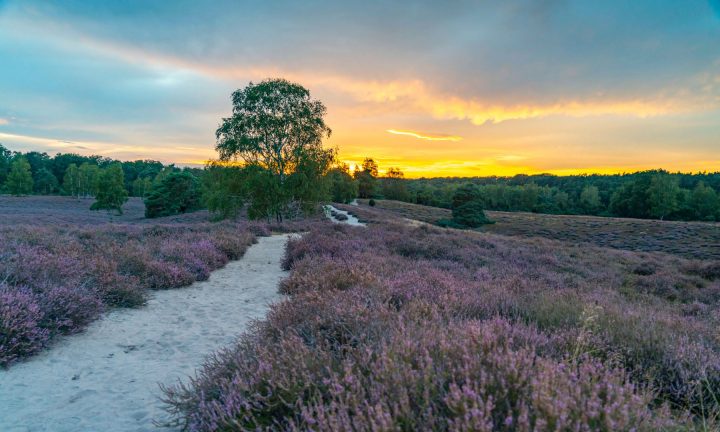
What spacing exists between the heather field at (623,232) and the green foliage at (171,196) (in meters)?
25.6

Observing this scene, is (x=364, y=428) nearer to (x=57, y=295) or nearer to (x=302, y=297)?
(x=302, y=297)

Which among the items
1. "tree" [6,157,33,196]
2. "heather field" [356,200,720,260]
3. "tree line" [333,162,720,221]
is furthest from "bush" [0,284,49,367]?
"tree" [6,157,33,196]

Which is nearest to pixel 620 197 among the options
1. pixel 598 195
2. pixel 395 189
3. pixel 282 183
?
pixel 598 195

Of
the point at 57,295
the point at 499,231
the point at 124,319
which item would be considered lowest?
the point at 499,231

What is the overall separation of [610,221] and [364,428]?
212 ft

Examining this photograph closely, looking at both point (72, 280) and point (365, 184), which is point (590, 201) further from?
point (72, 280)

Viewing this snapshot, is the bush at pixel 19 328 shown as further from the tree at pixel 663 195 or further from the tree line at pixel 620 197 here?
the tree at pixel 663 195

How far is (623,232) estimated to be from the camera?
4619 centimetres

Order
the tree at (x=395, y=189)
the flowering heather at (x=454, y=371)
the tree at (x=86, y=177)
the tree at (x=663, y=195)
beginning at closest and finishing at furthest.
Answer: the flowering heather at (x=454, y=371), the tree at (x=663, y=195), the tree at (x=86, y=177), the tree at (x=395, y=189)

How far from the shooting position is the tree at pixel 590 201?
92375mm

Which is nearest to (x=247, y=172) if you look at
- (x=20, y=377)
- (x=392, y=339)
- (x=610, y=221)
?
(x=20, y=377)

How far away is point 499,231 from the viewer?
5466cm

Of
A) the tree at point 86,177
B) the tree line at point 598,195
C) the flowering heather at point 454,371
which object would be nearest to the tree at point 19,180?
the tree at point 86,177

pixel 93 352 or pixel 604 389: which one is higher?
pixel 604 389
